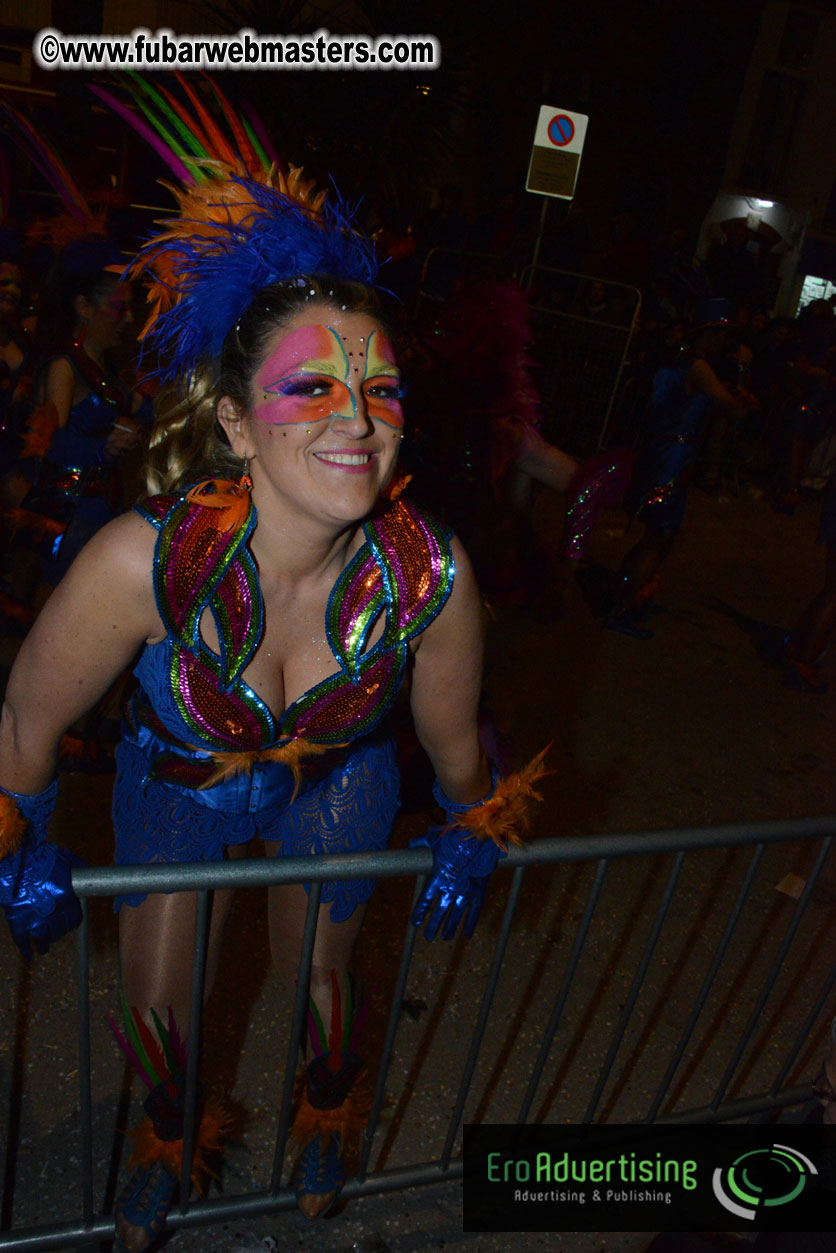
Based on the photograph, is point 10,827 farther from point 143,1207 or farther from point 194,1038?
point 143,1207

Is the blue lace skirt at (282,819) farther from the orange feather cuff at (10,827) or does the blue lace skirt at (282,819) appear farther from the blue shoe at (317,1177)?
the blue shoe at (317,1177)

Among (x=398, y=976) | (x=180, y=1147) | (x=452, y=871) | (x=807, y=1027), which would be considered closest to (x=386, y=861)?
(x=452, y=871)

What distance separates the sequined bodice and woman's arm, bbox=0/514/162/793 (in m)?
0.05

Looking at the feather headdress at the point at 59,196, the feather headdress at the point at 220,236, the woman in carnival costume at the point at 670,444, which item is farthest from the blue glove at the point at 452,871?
the woman in carnival costume at the point at 670,444

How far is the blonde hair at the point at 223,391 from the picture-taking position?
183 centimetres

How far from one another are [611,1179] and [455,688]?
1.39 metres

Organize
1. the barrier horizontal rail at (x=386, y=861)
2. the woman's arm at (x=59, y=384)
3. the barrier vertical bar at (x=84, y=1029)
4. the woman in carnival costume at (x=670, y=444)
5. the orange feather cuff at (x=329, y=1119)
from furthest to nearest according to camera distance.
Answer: the woman in carnival costume at (x=670, y=444) → the woman's arm at (x=59, y=384) → the orange feather cuff at (x=329, y=1119) → the barrier vertical bar at (x=84, y=1029) → the barrier horizontal rail at (x=386, y=861)

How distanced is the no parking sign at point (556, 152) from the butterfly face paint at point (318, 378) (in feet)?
25.0

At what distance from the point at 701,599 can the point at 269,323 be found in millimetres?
5924

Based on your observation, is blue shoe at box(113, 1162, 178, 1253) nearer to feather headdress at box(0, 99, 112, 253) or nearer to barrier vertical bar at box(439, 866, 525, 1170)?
barrier vertical bar at box(439, 866, 525, 1170)

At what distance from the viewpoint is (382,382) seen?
185 cm

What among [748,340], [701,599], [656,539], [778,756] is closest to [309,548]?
[778,756]

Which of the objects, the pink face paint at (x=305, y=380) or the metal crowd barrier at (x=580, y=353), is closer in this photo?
the pink face paint at (x=305, y=380)

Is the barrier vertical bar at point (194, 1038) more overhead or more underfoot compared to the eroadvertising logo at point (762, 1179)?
more overhead
